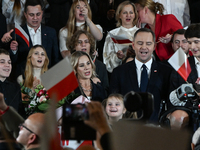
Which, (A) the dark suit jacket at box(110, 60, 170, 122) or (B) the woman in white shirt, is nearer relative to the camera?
(A) the dark suit jacket at box(110, 60, 170, 122)

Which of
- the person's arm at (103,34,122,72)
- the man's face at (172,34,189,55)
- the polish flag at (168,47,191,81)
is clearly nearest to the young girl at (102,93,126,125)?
the polish flag at (168,47,191,81)

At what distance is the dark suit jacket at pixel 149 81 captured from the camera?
169 inches

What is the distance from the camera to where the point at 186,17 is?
20.5 ft

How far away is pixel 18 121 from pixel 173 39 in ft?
11.0

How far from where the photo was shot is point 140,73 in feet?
14.5

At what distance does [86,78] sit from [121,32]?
3.58 feet

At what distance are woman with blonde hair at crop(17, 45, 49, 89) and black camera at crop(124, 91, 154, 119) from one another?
11.3 feet

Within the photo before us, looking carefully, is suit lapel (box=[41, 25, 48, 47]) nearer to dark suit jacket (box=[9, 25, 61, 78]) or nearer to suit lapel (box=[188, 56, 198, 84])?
dark suit jacket (box=[9, 25, 61, 78])

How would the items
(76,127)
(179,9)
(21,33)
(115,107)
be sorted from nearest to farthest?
(76,127), (115,107), (21,33), (179,9)

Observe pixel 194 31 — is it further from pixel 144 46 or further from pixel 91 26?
pixel 91 26

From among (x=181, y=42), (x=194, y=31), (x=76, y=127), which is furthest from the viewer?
(x=181, y=42)

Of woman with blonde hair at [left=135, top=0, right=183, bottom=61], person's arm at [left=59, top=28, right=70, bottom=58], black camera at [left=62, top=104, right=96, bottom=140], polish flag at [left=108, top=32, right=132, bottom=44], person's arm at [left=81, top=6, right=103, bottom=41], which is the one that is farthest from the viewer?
person's arm at [left=59, top=28, right=70, bottom=58]

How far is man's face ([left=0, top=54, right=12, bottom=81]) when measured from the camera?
4.83m

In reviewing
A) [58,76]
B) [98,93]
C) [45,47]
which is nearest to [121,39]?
[98,93]
